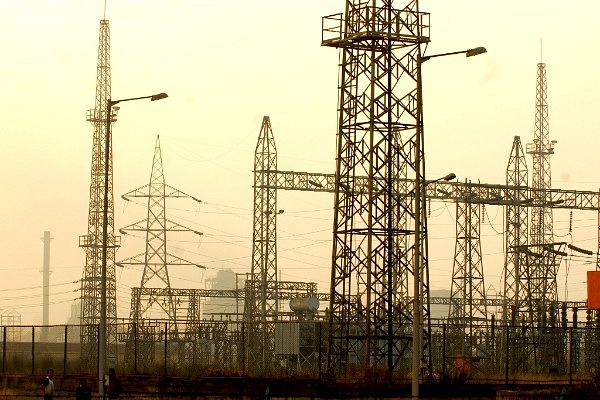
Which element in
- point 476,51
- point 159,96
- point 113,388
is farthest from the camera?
point 113,388

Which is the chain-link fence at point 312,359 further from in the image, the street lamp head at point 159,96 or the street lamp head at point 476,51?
the street lamp head at point 476,51

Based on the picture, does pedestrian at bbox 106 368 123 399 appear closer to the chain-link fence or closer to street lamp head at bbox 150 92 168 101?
the chain-link fence

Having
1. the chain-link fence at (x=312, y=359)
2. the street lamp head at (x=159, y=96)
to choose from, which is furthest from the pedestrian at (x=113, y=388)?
the street lamp head at (x=159, y=96)

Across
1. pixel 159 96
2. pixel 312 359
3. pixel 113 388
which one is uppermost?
pixel 159 96

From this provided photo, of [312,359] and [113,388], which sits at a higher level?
[113,388]

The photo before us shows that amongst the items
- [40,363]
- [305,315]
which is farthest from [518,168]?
[40,363]

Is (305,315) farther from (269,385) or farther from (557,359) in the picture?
(269,385)

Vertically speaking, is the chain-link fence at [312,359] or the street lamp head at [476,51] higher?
the street lamp head at [476,51]

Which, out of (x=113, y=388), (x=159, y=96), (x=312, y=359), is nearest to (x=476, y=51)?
(x=159, y=96)

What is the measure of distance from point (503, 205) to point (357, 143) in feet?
153

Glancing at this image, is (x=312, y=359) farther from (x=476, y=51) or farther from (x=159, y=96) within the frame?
(x=476, y=51)

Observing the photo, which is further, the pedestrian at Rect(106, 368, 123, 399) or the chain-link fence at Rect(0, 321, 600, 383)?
the chain-link fence at Rect(0, 321, 600, 383)

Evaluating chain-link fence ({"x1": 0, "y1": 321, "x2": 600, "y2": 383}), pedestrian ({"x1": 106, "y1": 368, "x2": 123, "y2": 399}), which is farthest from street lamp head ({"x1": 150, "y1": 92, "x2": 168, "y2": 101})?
chain-link fence ({"x1": 0, "y1": 321, "x2": 600, "y2": 383})

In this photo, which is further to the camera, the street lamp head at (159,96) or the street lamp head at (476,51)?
the street lamp head at (159,96)
